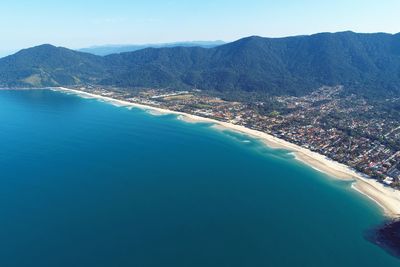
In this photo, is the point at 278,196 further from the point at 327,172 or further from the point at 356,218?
the point at 327,172

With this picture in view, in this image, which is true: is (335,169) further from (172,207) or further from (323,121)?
(323,121)

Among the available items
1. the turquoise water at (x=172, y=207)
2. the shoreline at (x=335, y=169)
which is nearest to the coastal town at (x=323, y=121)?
the shoreline at (x=335, y=169)

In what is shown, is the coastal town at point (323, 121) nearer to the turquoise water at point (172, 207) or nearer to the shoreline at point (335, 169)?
the shoreline at point (335, 169)

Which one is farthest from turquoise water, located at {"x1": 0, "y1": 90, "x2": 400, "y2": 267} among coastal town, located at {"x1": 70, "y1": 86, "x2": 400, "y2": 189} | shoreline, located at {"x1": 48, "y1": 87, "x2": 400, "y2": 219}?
coastal town, located at {"x1": 70, "y1": 86, "x2": 400, "y2": 189}

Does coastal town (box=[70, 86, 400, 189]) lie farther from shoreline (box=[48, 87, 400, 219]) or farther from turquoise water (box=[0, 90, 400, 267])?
turquoise water (box=[0, 90, 400, 267])

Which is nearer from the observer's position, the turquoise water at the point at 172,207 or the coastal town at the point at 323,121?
the turquoise water at the point at 172,207

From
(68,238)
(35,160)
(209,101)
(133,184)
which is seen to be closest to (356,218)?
(133,184)
